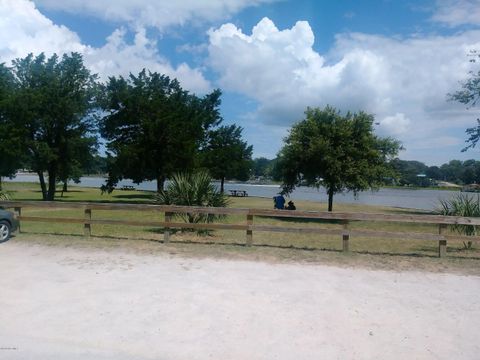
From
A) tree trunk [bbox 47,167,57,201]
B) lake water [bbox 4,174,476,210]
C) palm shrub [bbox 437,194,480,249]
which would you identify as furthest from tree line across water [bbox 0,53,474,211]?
palm shrub [bbox 437,194,480,249]

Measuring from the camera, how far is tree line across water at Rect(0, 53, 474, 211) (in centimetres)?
2692

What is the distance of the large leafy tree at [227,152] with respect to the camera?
5723 centimetres

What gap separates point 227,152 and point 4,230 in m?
47.9

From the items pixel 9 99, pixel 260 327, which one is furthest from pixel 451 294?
pixel 9 99

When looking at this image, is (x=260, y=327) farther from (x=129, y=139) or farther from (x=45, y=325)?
(x=129, y=139)

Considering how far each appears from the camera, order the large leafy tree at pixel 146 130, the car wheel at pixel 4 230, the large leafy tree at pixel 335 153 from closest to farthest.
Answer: the car wheel at pixel 4 230
the large leafy tree at pixel 335 153
the large leafy tree at pixel 146 130

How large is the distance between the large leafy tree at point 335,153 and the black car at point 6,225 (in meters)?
16.6

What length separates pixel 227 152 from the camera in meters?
59.5

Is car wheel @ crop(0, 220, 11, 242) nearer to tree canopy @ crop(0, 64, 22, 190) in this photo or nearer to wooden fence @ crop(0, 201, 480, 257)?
wooden fence @ crop(0, 201, 480, 257)

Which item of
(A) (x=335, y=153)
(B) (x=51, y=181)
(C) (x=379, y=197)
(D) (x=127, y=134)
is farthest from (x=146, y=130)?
(C) (x=379, y=197)

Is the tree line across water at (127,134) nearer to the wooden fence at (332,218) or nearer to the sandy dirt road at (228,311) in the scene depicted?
the wooden fence at (332,218)

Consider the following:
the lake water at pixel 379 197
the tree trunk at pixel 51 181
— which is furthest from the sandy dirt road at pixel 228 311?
the tree trunk at pixel 51 181

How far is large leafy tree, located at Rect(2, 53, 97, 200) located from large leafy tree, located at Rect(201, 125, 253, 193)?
1794 centimetres

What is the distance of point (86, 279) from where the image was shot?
26.2 ft
